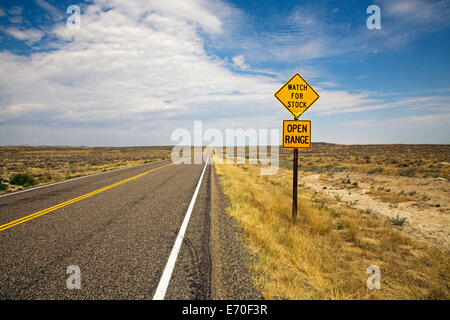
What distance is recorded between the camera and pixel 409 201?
405 inches

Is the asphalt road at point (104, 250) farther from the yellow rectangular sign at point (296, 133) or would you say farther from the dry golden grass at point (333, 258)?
the yellow rectangular sign at point (296, 133)

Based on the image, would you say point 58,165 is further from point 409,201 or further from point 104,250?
point 409,201

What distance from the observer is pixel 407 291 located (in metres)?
3.71

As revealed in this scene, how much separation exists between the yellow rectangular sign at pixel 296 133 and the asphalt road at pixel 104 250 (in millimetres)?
3069

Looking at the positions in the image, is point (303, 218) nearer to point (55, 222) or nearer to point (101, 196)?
point (55, 222)

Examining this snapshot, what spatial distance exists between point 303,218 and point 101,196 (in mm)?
7513

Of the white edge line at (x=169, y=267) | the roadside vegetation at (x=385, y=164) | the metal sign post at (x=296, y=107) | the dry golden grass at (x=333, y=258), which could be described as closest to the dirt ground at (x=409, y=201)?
the dry golden grass at (x=333, y=258)

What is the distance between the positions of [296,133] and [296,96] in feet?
3.53

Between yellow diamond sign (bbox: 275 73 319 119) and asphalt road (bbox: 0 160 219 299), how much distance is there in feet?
12.7

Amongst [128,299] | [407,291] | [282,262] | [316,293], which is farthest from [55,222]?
[407,291]

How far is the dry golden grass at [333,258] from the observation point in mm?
3322

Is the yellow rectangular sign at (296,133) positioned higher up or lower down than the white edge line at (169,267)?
higher up

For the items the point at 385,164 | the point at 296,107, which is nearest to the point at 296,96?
the point at 296,107

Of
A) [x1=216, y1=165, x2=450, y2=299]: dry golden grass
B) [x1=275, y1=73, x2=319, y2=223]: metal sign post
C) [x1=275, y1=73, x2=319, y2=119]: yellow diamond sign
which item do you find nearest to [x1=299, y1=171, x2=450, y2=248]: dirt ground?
[x1=216, y1=165, x2=450, y2=299]: dry golden grass
